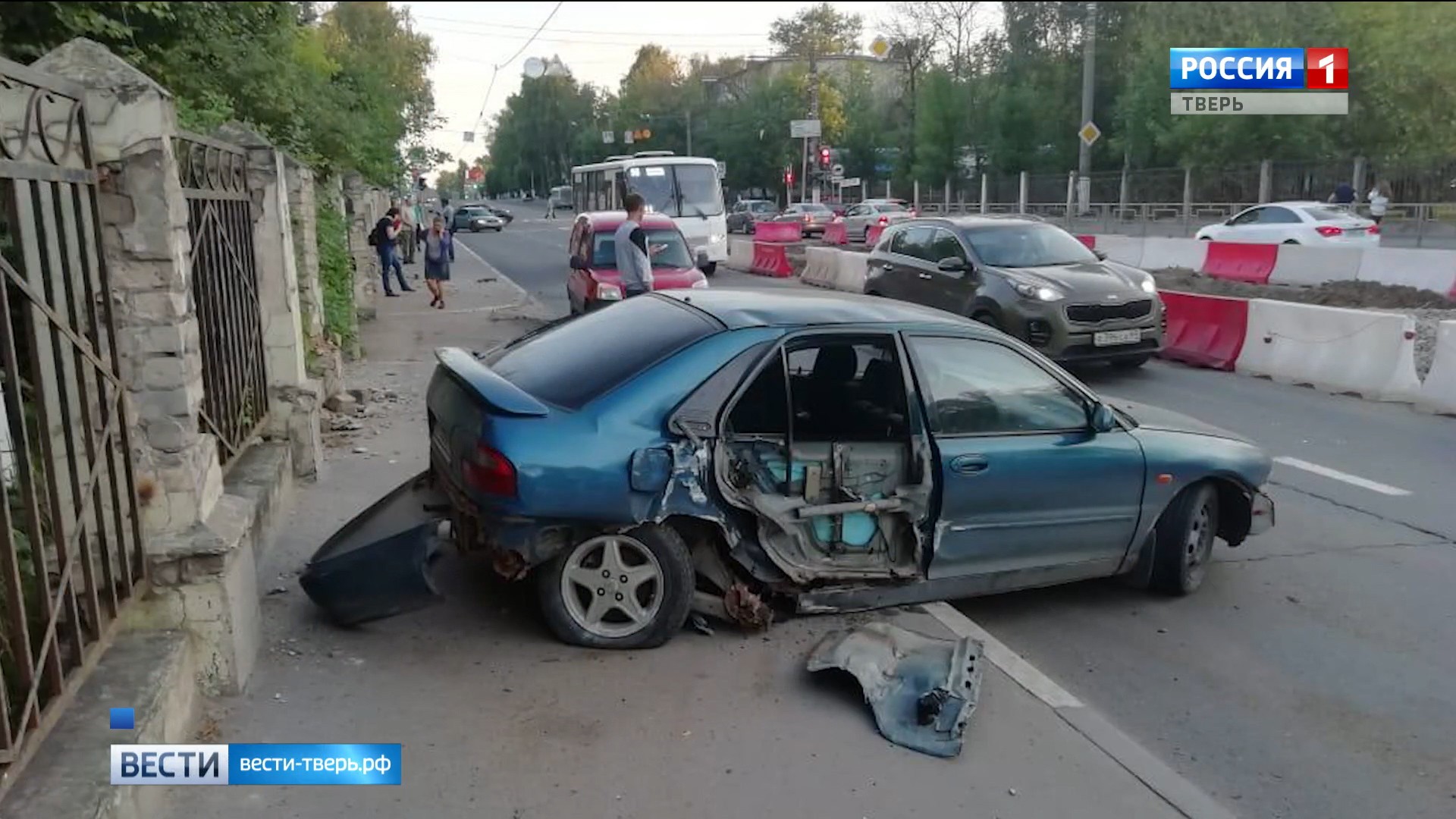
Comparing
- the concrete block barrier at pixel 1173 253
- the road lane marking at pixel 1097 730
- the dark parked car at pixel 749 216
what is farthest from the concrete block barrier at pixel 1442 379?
the dark parked car at pixel 749 216

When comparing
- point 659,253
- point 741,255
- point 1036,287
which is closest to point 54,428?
point 1036,287

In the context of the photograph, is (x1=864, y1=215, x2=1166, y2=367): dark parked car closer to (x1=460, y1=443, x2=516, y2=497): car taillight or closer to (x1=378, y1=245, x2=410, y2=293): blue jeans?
(x1=460, y1=443, x2=516, y2=497): car taillight

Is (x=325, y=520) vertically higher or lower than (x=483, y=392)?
lower

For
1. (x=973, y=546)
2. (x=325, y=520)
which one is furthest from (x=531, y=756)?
(x=325, y=520)

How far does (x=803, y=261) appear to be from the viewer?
1038 inches

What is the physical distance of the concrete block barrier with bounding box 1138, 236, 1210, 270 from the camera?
73.0 ft

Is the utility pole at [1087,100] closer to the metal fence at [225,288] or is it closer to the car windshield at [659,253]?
the car windshield at [659,253]

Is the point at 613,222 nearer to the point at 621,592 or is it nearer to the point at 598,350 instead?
the point at 598,350

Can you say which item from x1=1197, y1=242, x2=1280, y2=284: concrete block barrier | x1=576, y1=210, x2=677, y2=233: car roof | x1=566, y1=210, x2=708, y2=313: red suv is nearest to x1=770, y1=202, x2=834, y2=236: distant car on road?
x1=1197, y1=242, x2=1280, y2=284: concrete block barrier

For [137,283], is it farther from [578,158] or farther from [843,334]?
[578,158]

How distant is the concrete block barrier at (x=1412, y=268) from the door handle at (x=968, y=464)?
48.3 feet

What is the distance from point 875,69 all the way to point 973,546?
255ft

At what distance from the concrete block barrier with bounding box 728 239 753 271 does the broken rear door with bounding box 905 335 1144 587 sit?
75.3ft

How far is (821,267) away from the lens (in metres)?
23.7
